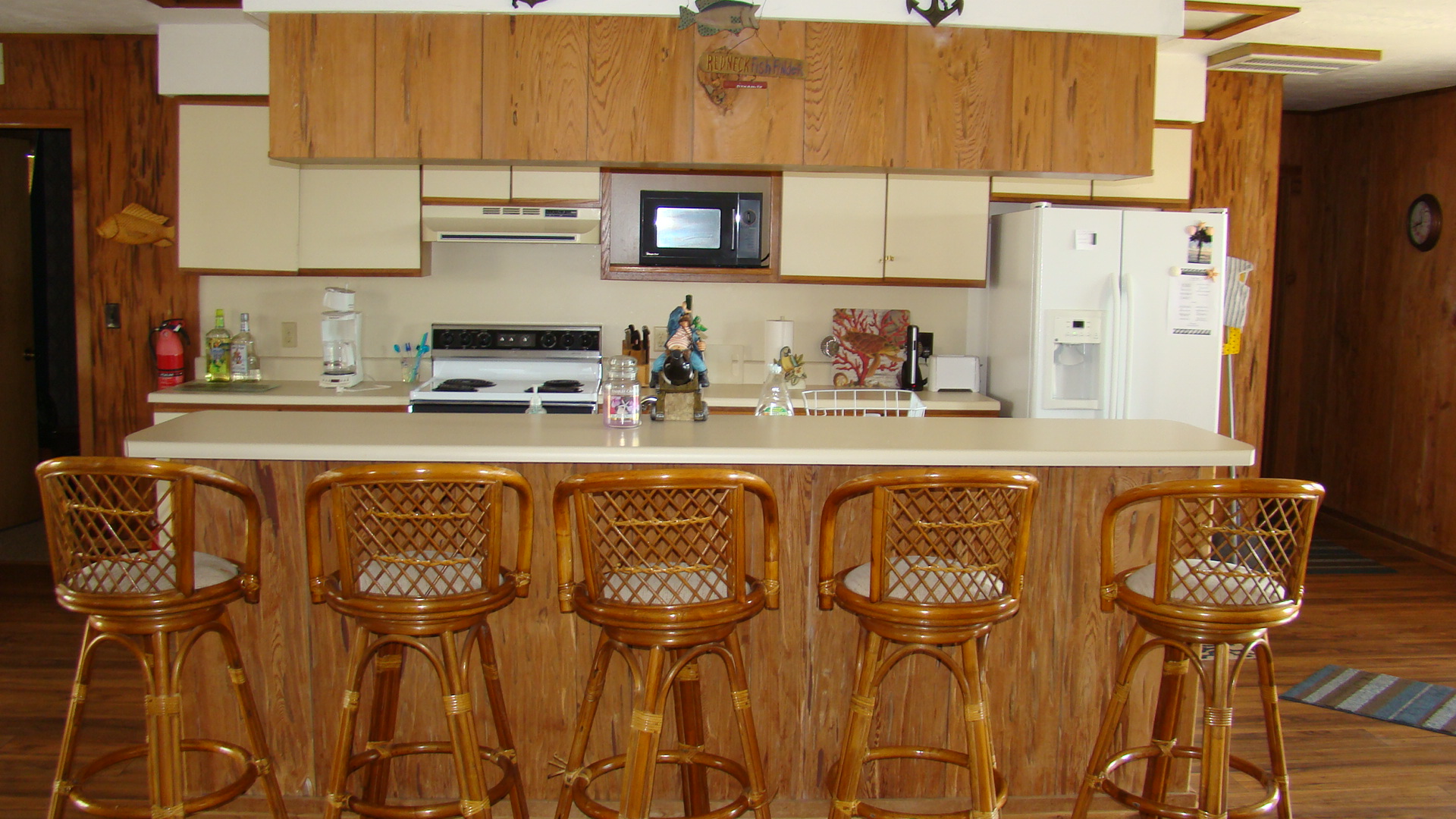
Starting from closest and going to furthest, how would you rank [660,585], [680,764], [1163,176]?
[660,585] < [680,764] < [1163,176]

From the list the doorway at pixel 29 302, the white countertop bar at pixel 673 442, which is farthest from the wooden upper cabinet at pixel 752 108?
the doorway at pixel 29 302

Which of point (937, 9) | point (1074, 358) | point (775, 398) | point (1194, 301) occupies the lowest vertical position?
point (775, 398)

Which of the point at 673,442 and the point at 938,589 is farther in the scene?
the point at 673,442

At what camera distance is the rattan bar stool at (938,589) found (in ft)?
6.69

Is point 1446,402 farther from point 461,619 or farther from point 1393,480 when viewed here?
point 461,619

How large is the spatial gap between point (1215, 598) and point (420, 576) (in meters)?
1.59

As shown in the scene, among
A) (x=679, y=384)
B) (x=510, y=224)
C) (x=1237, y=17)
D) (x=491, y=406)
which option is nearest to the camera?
(x=679, y=384)

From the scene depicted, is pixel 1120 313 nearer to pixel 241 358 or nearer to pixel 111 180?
pixel 241 358

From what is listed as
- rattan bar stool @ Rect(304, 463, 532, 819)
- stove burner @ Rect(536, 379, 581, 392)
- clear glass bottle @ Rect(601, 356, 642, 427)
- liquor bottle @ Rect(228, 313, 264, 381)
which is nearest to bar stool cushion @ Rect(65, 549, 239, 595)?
rattan bar stool @ Rect(304, 463, 532, 819)

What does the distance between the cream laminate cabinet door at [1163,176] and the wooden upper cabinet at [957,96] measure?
1.40 metres

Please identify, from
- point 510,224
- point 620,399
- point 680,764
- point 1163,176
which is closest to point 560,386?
point 510,224

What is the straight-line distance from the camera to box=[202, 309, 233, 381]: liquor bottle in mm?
4719

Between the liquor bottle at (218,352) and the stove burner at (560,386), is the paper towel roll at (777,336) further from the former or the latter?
the liquor bottle at (218,352)

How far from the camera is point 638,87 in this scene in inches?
140
